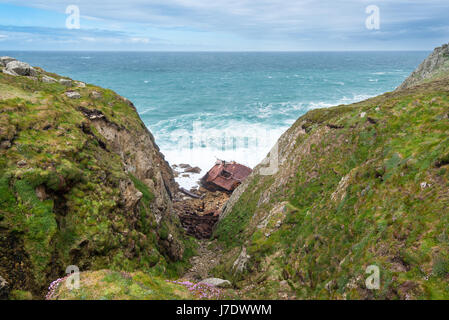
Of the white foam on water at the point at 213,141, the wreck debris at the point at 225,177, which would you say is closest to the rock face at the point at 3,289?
the wreck debris at the point at 225,177

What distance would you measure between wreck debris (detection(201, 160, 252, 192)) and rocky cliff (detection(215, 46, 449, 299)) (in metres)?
15.0

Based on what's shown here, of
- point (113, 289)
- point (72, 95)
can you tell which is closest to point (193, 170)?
point (72, 95)

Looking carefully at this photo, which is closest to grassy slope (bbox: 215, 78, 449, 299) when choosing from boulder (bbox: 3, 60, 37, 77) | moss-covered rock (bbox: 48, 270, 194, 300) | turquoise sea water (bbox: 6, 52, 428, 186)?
moss-covered rock (bbox: 48, 270, 194, 300)

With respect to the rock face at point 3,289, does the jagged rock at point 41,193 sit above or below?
above

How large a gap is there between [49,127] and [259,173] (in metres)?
19.0

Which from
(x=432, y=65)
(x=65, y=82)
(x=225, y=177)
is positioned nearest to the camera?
(x=65, y=82)

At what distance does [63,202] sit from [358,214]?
1453 centimetres

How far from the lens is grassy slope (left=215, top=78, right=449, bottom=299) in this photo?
29.4 feet

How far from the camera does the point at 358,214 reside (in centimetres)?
1264

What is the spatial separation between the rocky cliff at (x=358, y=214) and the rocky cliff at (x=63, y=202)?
6406mm

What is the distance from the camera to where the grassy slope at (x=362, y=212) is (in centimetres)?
895

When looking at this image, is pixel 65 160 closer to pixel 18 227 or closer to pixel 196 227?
pixel 18 227

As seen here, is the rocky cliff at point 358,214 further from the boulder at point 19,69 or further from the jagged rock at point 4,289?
the boulder at point 19,69

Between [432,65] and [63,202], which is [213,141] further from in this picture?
[63,202]
